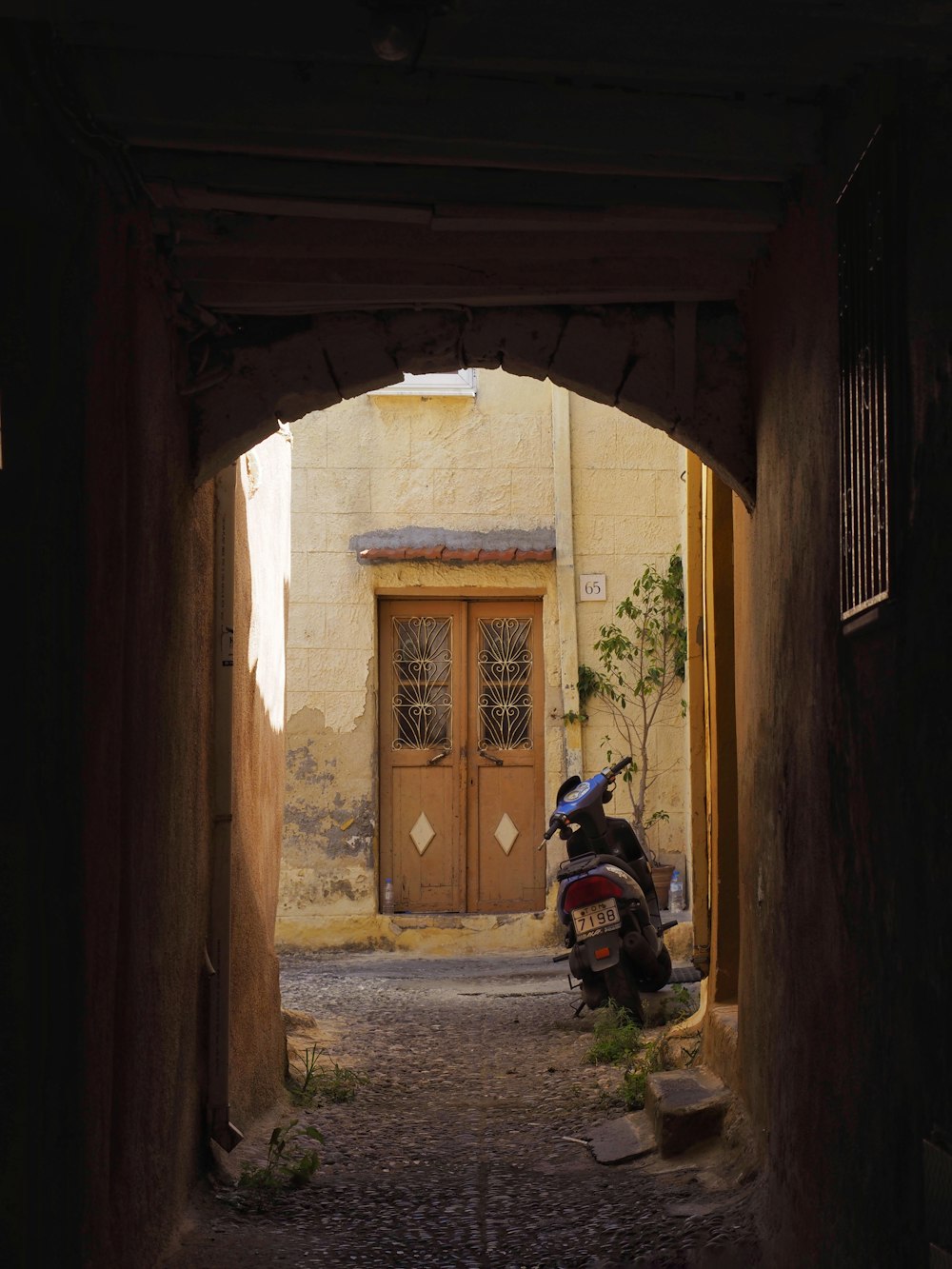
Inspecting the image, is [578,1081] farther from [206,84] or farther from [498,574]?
[498,574]

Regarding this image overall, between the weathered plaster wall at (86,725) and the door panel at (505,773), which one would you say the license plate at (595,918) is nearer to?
the weathered plaster wall at (86,725)

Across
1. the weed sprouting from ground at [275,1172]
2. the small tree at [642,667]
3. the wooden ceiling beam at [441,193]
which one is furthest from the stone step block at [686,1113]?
the small tree at [642,667]

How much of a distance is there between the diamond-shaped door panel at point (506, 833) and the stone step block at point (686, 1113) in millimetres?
5432

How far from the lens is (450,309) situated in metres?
4.50

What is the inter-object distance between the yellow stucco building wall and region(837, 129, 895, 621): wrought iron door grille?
7168 millimetres

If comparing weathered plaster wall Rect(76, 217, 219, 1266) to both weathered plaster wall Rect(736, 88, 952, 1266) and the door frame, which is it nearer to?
weathered plaster wall Rect(736, 88, 952, 1266)

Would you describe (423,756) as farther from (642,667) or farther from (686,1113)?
(686,1113)

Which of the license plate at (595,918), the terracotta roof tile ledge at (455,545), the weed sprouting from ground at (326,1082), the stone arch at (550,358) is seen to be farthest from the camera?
the terracotta roof tile ledge at (455,545)

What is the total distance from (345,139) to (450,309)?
1.22 m

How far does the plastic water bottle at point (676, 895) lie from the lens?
984cm

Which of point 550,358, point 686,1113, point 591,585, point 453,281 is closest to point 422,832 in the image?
point 591,585

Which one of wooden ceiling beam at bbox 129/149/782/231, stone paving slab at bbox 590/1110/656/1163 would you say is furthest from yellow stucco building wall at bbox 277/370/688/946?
wooden ceiling beam at bbox 129/149/782/231

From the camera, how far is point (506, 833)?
10.4m

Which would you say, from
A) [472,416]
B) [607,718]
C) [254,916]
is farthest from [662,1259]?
[472,416]
